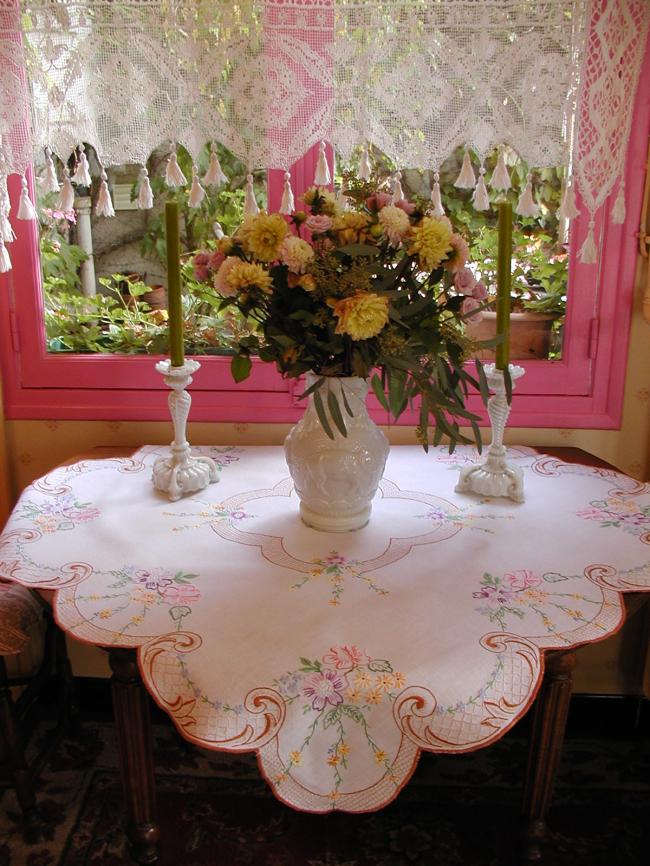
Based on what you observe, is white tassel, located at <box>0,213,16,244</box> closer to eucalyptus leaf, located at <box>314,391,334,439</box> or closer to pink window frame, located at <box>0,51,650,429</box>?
pink window frame, located at <box>0,51,650,429</box>

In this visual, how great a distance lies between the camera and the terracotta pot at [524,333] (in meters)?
1.97

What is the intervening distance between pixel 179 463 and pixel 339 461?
0.40 meters

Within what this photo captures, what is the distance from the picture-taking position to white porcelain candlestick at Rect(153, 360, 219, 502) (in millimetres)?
1617

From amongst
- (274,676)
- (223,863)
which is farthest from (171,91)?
(223,863)

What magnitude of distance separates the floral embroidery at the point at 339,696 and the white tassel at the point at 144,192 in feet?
3.55

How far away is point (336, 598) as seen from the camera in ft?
4.19

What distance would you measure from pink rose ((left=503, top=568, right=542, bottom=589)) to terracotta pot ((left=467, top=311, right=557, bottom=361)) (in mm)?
730

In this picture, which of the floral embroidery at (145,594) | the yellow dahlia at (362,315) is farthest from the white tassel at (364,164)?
the floral embroidery at (145,594)

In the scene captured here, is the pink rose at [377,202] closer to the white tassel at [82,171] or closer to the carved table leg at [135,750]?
the white tassel at [82,171]

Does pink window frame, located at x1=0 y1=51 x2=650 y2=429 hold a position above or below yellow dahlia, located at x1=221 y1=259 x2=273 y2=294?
below

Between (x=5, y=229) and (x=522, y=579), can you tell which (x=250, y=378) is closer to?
(x=5, y=229)

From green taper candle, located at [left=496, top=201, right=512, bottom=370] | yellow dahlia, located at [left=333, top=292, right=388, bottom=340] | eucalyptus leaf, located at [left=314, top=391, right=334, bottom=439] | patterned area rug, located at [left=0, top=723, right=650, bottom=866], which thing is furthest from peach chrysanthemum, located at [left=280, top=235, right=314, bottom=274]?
patterned area rug, located at [left=0, top=723, right=650, bottom=866]

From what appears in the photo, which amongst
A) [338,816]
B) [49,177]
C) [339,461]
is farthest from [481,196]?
[338,816]

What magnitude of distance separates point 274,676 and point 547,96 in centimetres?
126
